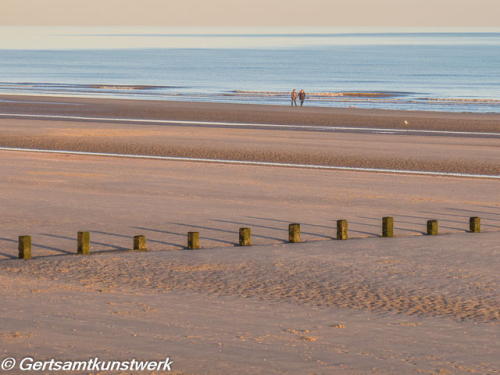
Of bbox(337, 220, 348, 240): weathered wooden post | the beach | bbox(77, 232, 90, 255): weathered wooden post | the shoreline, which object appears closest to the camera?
the beach

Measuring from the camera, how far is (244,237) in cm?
1370

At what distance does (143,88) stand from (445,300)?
76.6 meters

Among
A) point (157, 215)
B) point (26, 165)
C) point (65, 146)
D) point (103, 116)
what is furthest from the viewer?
point (103, 116)

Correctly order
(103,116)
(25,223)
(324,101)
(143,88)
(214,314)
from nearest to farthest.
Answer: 1. (214,314)
2. (25,223)
3. (103,116)
4. (324,101)
5. (143,88)

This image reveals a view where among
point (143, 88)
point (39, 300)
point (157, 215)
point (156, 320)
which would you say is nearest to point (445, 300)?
point (156, 320)

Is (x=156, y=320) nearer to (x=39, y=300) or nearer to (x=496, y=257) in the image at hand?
(x=39, y=300)

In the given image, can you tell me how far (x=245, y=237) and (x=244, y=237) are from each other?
2cm

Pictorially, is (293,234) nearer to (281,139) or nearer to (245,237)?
(245,237)

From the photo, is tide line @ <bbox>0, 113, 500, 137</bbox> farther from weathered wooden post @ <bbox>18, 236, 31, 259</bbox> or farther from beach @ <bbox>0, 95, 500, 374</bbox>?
weathered wooden post @ <bbox>18, 236, 31, 259</bbox>

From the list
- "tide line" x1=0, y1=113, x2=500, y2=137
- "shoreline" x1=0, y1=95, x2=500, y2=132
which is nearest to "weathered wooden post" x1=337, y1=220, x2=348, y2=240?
"tide line" x1=0, y1=113, x2=500, y2=137

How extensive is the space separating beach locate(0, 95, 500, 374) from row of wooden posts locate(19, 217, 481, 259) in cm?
16

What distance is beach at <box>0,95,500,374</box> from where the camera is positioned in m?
8.48

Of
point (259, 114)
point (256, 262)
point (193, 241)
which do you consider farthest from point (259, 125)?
point (256, 262)

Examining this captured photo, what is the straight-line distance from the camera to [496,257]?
13.0 m
